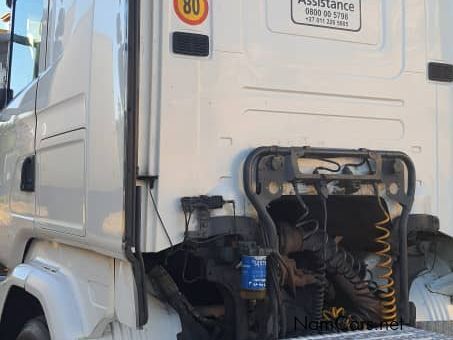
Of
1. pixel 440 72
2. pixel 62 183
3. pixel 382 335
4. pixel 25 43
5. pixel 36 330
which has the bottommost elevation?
pixel 36 330

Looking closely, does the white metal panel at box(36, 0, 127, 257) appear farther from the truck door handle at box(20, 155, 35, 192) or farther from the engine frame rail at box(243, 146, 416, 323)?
the engine frame rail at box(243, 146, 416, 323)

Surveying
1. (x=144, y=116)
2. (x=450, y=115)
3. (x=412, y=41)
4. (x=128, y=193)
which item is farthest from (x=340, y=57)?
(x=128, y=193)

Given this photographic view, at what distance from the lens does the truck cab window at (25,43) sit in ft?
12.0

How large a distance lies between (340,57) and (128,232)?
4.26ft

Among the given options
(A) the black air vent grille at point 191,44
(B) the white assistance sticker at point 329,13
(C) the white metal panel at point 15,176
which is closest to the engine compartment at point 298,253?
(A) the black air vent grille at point 191,44

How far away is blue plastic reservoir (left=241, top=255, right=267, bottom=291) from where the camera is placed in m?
2.39

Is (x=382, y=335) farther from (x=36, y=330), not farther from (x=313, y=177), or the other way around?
(x=36, y=330)

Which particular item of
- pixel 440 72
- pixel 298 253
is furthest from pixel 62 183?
pixel 440 72

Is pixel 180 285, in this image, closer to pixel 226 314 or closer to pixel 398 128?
pixel 226 314

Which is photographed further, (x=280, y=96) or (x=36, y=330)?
(x=36, y=330)

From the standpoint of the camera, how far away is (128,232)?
7.69 ft

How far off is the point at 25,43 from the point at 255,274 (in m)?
2.38

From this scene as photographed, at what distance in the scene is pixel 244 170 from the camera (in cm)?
260

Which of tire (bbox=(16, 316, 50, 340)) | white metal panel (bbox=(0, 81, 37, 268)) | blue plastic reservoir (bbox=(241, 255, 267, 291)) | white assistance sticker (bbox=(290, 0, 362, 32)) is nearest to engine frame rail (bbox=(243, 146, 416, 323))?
blue plastic reservoir (bbox=(241, 255, 267, 291))
